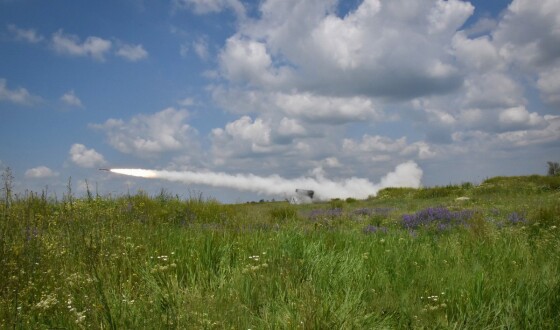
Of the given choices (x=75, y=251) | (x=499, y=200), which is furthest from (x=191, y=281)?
(x=499, y=200)

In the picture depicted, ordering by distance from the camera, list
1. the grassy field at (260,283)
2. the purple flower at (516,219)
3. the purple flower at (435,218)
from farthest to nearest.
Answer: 1. the purple flower at (435,218)
2. the purple flower at (516,219)
3. the grassy field at (260,283)

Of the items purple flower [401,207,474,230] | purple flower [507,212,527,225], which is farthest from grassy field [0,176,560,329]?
purple flower [401,207,474,230]

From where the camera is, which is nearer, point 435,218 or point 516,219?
point 516,219

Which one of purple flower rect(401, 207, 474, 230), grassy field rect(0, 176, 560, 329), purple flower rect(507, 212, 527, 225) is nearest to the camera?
grassy field rect(0, 176, 560, 329)

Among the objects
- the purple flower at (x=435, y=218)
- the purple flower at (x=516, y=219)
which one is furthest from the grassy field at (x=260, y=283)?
the purple flower at (x=435, y=218)

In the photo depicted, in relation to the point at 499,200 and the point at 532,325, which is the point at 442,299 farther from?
the point at 499,200

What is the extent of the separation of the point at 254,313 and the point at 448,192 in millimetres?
27472

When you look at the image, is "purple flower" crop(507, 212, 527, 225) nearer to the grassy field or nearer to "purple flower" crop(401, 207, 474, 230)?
"purple flower" crop(401, 207, 474, 230)

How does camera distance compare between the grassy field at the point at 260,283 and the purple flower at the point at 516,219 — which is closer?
the grassy field at the point at 260,283

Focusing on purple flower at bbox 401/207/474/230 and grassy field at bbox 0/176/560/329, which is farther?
purple flower at bbox 401/207/474/230

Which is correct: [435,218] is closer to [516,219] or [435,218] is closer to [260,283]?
[516,219]

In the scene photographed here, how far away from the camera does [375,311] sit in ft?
15.0

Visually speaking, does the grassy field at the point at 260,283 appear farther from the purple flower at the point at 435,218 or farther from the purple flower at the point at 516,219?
A: the purple flower at the point at 435,218

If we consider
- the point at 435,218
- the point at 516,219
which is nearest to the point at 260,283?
the point at 516,219
